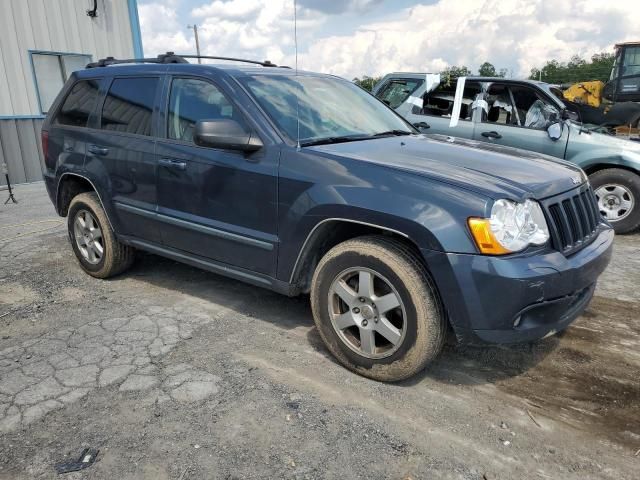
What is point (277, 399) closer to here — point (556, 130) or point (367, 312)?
point (367, 312)

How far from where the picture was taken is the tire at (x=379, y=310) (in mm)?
2654

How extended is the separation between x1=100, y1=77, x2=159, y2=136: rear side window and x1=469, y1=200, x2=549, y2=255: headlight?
2628 mm

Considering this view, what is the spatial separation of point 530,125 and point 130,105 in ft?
16.4

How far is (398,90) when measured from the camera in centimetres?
743

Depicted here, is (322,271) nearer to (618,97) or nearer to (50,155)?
(50,155)

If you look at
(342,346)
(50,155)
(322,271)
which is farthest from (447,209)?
(50,155)

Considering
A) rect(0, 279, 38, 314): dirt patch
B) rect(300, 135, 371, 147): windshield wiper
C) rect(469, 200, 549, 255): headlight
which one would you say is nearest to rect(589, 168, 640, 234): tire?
rect(300, 135, 371, 147): windshield wiper

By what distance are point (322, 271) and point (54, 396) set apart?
165 cm

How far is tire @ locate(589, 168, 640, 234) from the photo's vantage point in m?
6.05

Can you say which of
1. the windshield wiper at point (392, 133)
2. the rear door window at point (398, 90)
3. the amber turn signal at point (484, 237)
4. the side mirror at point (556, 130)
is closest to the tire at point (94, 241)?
the windshield wiper at point (392, 133)

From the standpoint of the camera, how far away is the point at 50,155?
472 cm

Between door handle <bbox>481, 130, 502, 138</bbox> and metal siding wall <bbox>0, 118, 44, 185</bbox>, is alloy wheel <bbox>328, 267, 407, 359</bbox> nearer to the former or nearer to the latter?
door handle <bbox>481, 130, 502, 138</bbox>

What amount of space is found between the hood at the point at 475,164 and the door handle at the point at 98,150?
2.01 meters

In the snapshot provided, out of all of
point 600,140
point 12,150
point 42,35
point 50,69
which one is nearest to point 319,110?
point 600,140
